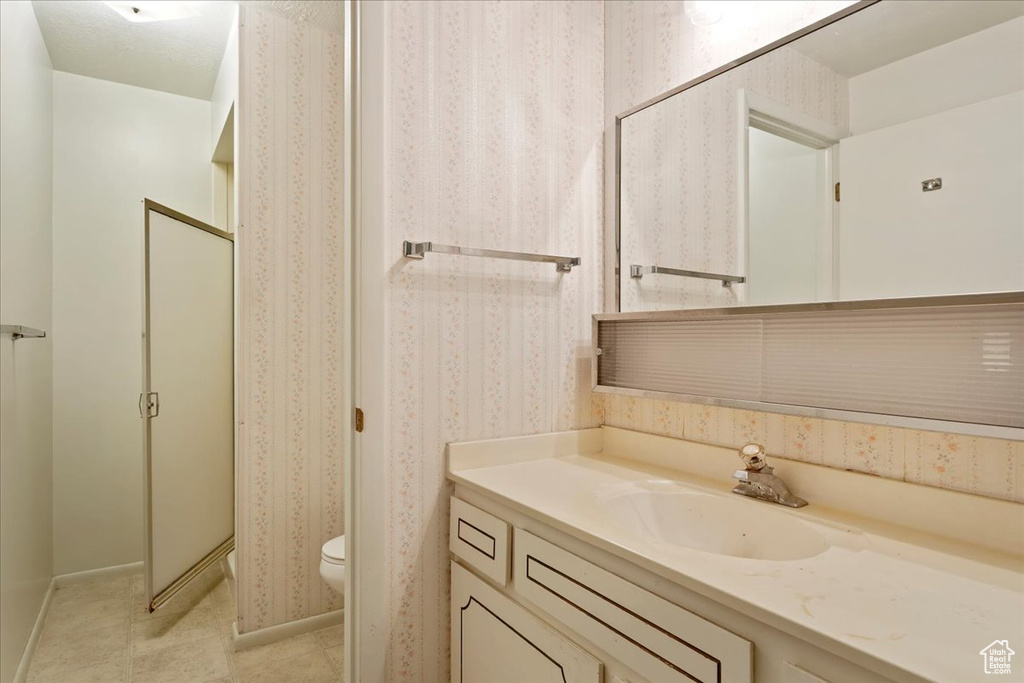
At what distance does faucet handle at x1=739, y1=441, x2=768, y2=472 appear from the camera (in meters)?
1.13

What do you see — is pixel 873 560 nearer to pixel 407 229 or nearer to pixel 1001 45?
pixel 1001 45

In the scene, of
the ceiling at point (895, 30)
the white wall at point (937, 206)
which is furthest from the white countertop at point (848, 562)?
the ceiling at point (895, 30)

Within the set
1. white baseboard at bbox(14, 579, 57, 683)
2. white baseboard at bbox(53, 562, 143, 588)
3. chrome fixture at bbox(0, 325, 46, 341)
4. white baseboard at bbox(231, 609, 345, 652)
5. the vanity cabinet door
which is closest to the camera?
the vanity cabinet door

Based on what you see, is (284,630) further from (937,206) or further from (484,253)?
(937,206)

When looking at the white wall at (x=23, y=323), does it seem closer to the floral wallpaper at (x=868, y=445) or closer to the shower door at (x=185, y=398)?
the shower door at (x=185, y=398)

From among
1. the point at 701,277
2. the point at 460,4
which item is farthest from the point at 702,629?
the point at 460,4

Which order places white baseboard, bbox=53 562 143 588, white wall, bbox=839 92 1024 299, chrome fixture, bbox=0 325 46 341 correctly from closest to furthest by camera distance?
white wall, bbox=839 92 1024 299 → chrome fixture, bbox=0 325 46 341 → white baseboard, bbox=53 562 143 588

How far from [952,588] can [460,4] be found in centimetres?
160

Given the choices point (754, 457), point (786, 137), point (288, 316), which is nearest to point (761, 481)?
point (754, 457)

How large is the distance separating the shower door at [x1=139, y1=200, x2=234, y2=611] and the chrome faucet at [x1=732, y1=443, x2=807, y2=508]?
224 centimetres

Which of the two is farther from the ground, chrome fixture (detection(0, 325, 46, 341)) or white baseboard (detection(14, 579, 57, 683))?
chrome fixture (detection(0, 325, 46, 341))

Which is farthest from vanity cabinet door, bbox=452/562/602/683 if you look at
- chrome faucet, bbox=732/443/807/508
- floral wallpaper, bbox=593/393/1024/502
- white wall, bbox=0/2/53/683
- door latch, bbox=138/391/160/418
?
door latch, bbox=138/391/160/418

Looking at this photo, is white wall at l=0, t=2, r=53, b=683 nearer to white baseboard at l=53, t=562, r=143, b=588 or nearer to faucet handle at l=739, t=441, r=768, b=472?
white baseboard at l=53, t=562, r=143, b=588

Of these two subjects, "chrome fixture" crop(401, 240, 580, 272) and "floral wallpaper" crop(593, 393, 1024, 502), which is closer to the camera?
"floral wallpaper" crop(593, 393, 1024, 502)
